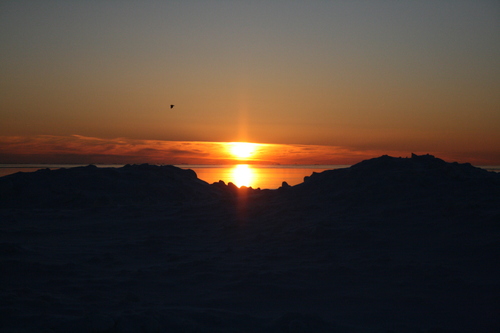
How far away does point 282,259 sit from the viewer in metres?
8.34

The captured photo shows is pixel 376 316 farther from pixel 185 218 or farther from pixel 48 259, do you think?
pixel 185 218

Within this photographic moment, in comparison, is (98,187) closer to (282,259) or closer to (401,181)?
(282,259)

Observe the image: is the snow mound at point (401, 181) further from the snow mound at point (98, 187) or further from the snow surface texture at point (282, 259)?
the snow mound at point (98, 187)

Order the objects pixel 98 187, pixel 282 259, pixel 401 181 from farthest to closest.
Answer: pixel 98 187 < pixel 401 181 < pixel 282 259

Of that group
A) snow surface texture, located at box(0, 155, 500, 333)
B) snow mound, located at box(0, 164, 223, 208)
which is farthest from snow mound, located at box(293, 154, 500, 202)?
snow mound, located at box(0, 164, 223, 208)

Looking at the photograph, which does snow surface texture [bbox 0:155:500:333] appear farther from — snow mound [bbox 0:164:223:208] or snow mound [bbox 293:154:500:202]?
snow mound [bbox 0:164:223:208]

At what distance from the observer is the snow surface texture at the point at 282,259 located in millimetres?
5645

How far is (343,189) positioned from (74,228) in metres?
7.96

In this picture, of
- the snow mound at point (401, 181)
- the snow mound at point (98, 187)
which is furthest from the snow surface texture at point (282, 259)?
the snow mound at point (98, 187)

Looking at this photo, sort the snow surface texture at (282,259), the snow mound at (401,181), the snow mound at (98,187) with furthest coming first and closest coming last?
the snow mound at (98,187) < the snow mound at (401,181) < the snow surface texture at (282,259)

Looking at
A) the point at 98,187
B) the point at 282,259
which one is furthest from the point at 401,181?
the point at 98,187

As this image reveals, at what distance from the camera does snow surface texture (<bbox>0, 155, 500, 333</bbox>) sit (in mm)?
5645

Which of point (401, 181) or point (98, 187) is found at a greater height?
point (401, 181)

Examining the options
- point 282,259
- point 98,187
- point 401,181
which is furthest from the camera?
point 98,187
